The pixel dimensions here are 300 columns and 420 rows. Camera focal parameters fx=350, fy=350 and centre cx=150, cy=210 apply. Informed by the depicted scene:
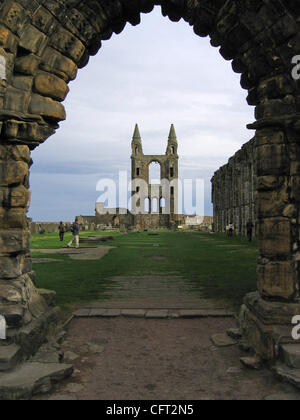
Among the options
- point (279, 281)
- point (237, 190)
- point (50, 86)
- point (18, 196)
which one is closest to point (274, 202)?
point (279, 281)

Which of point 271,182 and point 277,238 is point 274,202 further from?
point 277,238

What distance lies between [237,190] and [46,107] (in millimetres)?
29436

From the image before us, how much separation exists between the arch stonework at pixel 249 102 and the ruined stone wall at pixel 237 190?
73.8 ft

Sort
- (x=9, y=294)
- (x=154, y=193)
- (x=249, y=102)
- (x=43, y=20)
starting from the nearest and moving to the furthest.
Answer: (x=9, y=294) → (x=43, y=20) → (x=249, y=102) → (x=154, y=193)

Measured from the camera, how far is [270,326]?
3863 mm

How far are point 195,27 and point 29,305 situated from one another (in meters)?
4.29

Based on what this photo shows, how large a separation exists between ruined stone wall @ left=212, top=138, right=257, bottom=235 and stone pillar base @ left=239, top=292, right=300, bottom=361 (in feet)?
75.3

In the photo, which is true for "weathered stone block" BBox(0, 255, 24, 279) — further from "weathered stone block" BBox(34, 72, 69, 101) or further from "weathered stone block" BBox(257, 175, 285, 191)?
"weathered stone block" BBox(257, 175, 285, 191)

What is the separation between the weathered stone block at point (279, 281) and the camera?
159 inches

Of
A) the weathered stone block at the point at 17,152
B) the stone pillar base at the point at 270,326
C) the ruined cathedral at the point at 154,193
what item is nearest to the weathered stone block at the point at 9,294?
the weathered stone block at the point at 17,152

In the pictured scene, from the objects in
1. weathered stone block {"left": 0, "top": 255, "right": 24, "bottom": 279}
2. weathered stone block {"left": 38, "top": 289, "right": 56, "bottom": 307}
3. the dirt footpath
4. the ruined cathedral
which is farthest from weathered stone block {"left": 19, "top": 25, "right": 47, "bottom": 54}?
the ruined cathedral

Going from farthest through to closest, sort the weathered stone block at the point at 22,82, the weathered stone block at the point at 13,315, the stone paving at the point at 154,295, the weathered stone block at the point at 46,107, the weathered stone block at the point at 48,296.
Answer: the stone paving at the point at 154,295 → the weathered stone block at the point at 48,296 → the weathered stone block at the point at 46,107 → the weathered stone block at the point at 22,82 → the weathered stone block at the point at 13,315

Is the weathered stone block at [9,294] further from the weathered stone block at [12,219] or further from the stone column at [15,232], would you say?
the weathered stone block at [12,219]

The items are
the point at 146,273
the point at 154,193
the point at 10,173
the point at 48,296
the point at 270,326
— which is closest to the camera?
the point at 270,326
